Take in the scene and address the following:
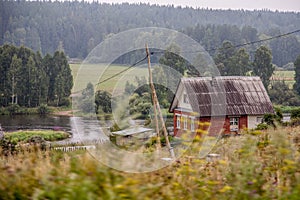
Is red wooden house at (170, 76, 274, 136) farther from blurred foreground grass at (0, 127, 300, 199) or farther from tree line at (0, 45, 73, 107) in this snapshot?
tree line at (0, 45, 73, 107)

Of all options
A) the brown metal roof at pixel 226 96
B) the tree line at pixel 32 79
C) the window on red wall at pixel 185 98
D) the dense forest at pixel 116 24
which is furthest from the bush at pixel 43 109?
the dense forest at pixel 116 24

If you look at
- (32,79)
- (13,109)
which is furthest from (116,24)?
(13,109)

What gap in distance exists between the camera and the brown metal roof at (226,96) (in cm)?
2423

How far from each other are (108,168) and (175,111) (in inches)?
909

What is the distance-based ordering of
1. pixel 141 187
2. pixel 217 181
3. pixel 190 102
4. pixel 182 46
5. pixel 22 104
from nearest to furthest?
pixel 141 187 < pixel 217 181 < pixel 190 102 < pixel 22 104 < pixel 182 46

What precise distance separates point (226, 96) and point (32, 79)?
3777cm

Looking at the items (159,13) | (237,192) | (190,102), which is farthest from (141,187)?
(159,13)

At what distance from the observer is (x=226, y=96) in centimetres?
2559

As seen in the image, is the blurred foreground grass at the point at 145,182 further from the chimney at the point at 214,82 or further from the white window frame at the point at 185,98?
the chimney at the point at 214,82

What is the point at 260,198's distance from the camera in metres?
3.26

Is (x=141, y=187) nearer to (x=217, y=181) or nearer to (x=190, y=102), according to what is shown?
(x=217, y=181)

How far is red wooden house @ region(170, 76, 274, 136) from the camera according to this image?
79.6 feet

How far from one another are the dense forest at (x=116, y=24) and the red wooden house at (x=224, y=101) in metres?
57.9

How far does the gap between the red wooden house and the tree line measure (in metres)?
35.5
